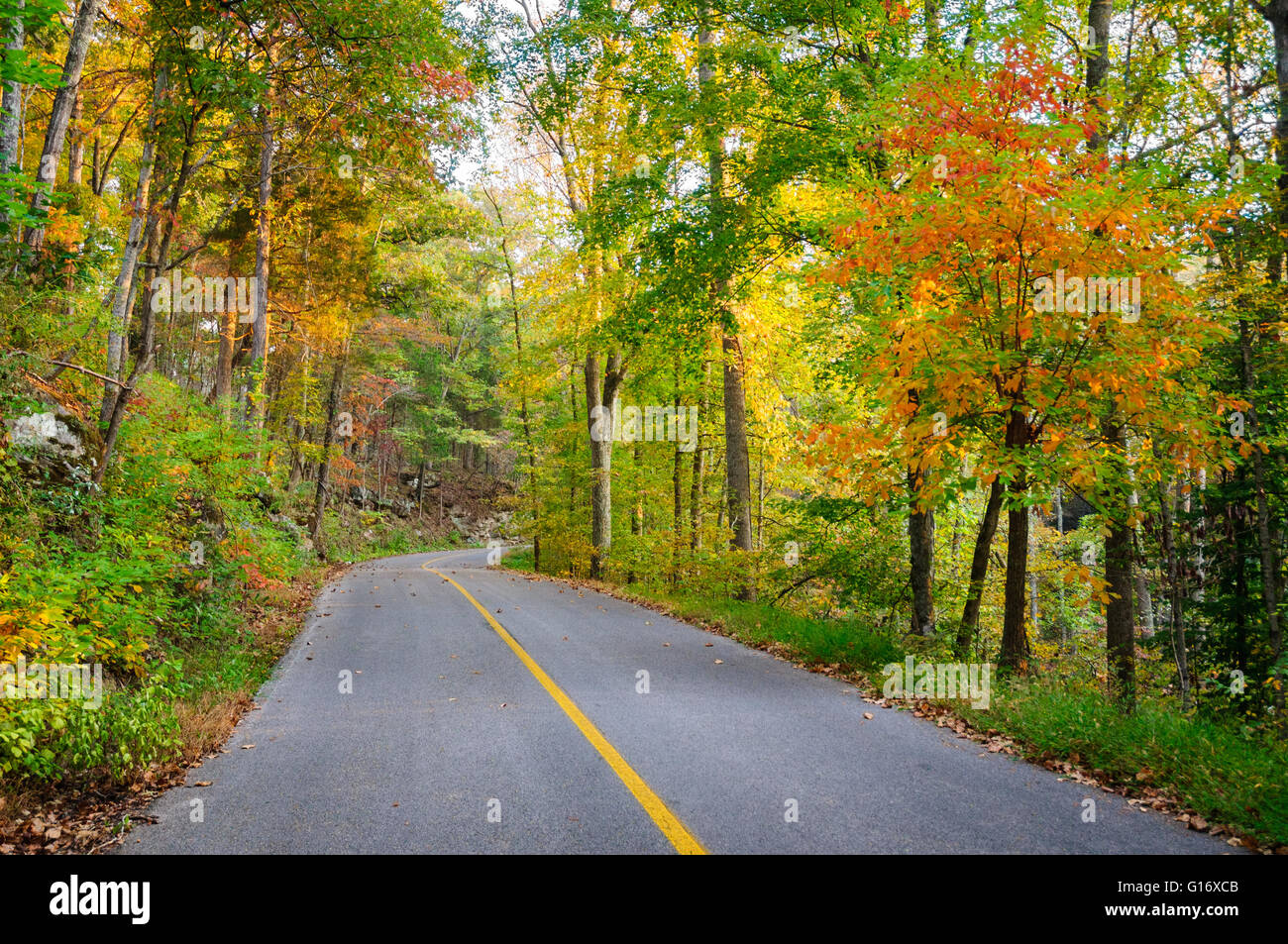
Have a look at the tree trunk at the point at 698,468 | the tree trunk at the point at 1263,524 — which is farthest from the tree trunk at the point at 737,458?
the tree trunk at the point at 1263,524

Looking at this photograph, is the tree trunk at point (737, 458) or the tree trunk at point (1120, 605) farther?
the tree trunk at point (737, 458)

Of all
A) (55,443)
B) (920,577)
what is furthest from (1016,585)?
(55,443)

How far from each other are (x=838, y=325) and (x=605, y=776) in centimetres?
905

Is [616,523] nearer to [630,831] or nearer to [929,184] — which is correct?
[929,184]

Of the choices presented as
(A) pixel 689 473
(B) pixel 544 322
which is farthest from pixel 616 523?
(B) pixel 544 322

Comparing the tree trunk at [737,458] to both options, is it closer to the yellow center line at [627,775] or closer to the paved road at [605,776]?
the paved road at [605,776]

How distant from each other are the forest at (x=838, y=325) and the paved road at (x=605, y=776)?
616mm

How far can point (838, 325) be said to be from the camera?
11586 millimetres

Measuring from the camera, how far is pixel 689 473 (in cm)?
2264

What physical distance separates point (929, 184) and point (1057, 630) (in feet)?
89.7

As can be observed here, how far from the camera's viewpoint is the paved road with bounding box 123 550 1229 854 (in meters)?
3.74

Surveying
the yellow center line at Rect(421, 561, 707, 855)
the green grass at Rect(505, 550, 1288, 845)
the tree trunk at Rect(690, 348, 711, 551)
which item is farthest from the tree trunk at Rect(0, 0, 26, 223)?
the tree trunk at Rect(690, 348, 711, 551)

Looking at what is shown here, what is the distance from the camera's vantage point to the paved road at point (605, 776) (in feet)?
12.3

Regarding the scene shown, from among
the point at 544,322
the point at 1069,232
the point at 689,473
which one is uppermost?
the point at 544,322
